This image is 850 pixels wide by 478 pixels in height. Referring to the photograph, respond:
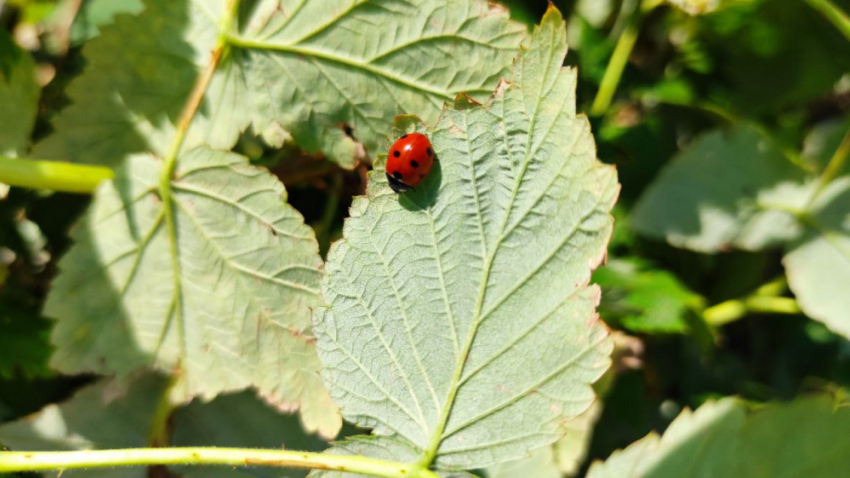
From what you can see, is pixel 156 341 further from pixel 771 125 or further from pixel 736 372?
pixel 771 125

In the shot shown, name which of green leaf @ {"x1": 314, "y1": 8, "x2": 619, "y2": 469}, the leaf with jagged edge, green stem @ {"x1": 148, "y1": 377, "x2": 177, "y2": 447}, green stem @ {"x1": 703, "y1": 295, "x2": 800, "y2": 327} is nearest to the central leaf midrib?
green leaf @ {"x1": 314, "y1": 8, "x2": 619, "y2": 469}

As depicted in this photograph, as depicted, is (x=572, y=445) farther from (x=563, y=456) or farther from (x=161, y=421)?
(x=161, y=421)

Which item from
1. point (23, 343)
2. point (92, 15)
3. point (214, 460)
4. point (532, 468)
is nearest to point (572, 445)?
point (532, 468)

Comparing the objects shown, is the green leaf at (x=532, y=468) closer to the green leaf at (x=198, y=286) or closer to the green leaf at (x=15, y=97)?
the green leaf at (x=198, y=286)

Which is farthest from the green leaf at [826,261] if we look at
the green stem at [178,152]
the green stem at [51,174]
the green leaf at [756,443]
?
the green stem at [51,174]

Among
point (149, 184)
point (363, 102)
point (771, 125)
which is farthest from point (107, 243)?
point (771, 125)

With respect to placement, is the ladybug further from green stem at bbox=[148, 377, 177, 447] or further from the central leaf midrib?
green stem at bbox=[148, 377, 177, 447]
